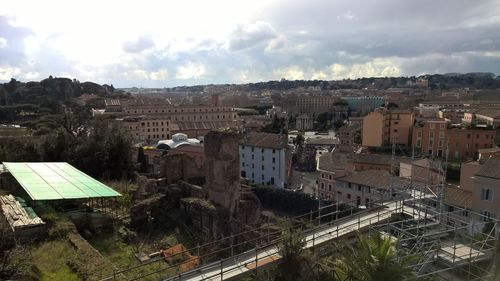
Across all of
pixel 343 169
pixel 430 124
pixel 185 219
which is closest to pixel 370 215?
pixel 185 219

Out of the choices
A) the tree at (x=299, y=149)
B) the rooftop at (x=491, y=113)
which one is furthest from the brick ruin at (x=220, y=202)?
the rooftop at (x=491, y=113)

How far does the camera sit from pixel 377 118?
59.3 meters

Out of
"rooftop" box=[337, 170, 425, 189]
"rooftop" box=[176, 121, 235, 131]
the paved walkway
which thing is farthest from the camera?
"rooftop" box=[176, 121, 235, 131]

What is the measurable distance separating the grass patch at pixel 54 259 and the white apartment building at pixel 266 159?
108 feet

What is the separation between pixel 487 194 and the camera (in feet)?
70.6

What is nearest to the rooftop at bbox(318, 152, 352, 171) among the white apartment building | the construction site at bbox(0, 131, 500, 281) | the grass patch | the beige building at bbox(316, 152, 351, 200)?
the beige building at bbox(316, 152, 351, 200)

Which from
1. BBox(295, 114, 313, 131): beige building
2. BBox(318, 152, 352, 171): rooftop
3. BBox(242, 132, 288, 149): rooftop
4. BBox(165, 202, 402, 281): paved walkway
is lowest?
BBox(295, 114, 313, 131): beige building

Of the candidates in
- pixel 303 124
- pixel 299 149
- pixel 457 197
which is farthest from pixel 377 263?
pixel 303 124

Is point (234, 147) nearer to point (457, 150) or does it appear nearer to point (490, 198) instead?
point (490, 198)

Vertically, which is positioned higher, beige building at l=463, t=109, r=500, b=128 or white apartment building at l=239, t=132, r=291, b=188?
beige building at l=463, t=109, r=500, b=128

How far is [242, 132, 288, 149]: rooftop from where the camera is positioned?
149ft

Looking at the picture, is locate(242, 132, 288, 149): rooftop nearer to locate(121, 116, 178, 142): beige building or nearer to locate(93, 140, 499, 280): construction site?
locate(121, 116, 178, 142): beige building

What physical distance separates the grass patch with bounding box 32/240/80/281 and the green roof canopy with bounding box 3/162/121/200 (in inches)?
108

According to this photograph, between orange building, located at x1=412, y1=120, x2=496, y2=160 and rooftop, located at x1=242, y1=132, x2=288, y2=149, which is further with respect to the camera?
orange building, located at x1=412, y1=120, x2=496, y2=160
